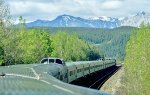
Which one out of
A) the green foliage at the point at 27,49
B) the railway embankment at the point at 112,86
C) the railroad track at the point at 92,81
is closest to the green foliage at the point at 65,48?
the green foliage at the point at 27,49

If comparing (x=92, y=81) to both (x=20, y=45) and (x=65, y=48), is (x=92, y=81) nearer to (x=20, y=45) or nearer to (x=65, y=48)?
(x=20, y=45)

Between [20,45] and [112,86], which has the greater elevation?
[20,45]

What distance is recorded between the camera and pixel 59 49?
12644 cm

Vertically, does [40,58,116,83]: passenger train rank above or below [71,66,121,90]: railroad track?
above

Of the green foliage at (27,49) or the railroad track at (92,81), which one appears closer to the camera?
the railroad track at (92,81)

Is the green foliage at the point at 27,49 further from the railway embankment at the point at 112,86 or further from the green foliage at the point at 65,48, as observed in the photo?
the green foliage at the point at 65,48

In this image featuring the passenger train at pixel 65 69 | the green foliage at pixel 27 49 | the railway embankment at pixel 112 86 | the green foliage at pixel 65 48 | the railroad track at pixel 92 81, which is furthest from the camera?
the green foliage at pixel 65 48

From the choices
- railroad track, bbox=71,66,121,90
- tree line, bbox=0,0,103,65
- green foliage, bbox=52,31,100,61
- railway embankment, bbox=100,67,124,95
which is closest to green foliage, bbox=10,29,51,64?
tree line, bbox=0,0,103,65

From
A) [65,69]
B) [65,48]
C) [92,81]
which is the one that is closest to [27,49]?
[92,81]

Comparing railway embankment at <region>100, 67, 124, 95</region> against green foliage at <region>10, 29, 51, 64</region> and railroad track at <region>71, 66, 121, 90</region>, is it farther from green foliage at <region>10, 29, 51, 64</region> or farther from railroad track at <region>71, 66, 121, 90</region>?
green foliage at <region>10, 29, 51, 64</region>

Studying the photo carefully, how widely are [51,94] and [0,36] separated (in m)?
49.8

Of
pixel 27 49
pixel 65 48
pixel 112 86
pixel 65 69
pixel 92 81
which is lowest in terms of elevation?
pixel 92 81

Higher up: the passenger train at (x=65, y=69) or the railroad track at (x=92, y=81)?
the passenger train at (x=65, y=69)

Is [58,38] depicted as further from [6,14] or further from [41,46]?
[6,14]
